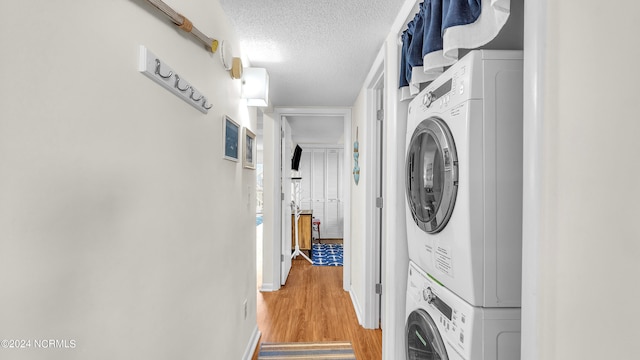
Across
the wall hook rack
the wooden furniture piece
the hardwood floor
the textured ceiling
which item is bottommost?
the hardwood floor

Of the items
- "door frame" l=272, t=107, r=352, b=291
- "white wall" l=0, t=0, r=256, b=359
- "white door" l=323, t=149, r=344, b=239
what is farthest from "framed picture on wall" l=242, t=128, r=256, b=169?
"white door" l=323, t=149, r=344, b=239

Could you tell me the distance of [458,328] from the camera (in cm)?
105

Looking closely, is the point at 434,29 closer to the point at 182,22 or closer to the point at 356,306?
the point at 182,22

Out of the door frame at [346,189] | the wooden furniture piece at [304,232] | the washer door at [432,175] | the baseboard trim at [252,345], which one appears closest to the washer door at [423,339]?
the washer door at [432,175]

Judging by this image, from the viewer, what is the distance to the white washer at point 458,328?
982 mm

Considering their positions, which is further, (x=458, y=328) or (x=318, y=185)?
(x=318, y=185)

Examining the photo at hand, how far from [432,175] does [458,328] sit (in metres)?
0.56

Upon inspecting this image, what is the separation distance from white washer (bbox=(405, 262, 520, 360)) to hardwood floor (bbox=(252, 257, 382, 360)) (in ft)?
4.09

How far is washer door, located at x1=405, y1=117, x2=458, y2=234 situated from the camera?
1081mm

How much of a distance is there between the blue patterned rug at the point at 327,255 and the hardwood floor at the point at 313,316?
844 millimetres

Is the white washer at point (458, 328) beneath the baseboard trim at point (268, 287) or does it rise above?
above

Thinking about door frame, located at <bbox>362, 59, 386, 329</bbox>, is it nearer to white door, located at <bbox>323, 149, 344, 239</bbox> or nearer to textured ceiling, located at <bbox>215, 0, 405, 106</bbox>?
textured ceiling, located at <bbox>215, 0, 405, 106</bbox>

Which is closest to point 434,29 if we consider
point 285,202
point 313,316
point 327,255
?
point 313,316

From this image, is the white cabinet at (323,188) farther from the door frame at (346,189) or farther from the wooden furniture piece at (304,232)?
the door frame at (346,189)
